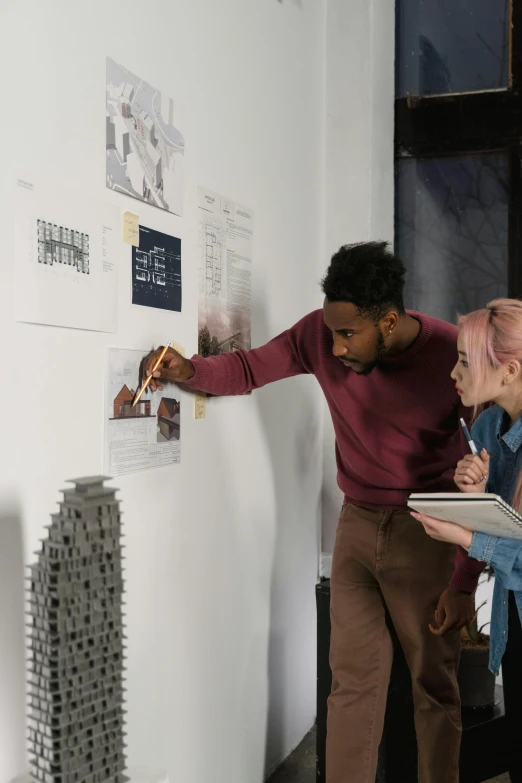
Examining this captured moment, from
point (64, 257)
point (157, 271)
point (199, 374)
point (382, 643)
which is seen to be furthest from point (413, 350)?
point (64, 257)

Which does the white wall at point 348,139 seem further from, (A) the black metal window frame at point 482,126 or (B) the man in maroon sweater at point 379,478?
(B) the man in maroon sweater at point 379,478

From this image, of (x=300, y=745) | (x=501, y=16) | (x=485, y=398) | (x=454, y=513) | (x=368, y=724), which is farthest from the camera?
(x=501, y=16)

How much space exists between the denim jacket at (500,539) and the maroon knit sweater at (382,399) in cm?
21

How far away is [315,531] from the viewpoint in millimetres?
2996

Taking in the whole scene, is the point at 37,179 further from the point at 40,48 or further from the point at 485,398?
the point at 485,398

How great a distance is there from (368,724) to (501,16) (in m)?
2.93

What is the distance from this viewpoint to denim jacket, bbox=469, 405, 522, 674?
160 centimetres

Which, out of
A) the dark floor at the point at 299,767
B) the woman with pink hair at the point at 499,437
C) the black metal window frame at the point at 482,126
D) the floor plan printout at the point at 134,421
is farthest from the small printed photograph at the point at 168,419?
the black metal window frame at the point at 482,126

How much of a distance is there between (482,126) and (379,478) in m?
1.95

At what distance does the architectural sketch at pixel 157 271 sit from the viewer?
1782 millimetres

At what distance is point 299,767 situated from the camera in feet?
8.69

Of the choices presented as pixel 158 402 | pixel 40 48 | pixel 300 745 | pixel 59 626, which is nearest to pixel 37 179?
pixel 40 48

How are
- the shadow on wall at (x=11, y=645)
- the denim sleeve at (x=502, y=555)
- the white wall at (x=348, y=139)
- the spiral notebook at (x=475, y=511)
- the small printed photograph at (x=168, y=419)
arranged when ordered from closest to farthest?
1. the shadow on wall at (x=11, y=645)
2. the spiral notebook at (x=475, y=511)
3. the denim sleeve at (x=502, y=555)
4. the small printed photograph at (x=168, y=419)
5. the white wall at (x=348, y=139)

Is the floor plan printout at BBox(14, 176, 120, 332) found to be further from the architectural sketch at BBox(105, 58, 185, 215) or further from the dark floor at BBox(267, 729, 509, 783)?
the dark floor at BBox(267, 729, 509, 783)
